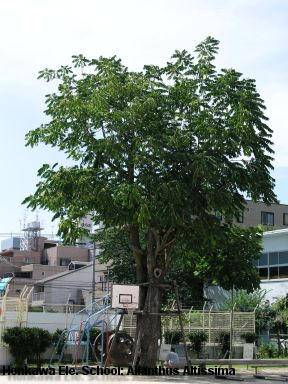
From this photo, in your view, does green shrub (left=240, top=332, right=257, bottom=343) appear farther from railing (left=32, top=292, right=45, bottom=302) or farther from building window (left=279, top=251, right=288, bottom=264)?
railing (left=32, top=292, right=45, bottom=302)

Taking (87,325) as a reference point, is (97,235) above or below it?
above

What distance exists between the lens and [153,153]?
21.6m

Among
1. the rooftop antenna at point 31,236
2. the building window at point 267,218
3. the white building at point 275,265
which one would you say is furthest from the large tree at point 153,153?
the rooftop antenna at point 31,236

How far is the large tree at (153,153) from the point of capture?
70.0ft

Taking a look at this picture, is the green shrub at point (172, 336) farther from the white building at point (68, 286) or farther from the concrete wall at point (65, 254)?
the concrete wall at point (65, 254)

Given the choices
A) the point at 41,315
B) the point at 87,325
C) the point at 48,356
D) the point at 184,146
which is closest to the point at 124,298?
the point at 87,325

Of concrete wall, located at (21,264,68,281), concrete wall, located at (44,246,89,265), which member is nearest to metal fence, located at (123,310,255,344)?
concrete wall, located at (21,264,68,281)

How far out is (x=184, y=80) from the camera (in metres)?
23.3

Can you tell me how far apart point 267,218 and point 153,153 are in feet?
172

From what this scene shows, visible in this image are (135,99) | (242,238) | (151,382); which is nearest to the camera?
(151,382)

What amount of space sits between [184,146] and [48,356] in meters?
13.6

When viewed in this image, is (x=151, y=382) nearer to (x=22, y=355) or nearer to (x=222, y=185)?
(x=222, y=185)

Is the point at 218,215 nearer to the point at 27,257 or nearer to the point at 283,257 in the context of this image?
the point at 283,257

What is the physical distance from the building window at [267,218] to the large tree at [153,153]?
159 feet
